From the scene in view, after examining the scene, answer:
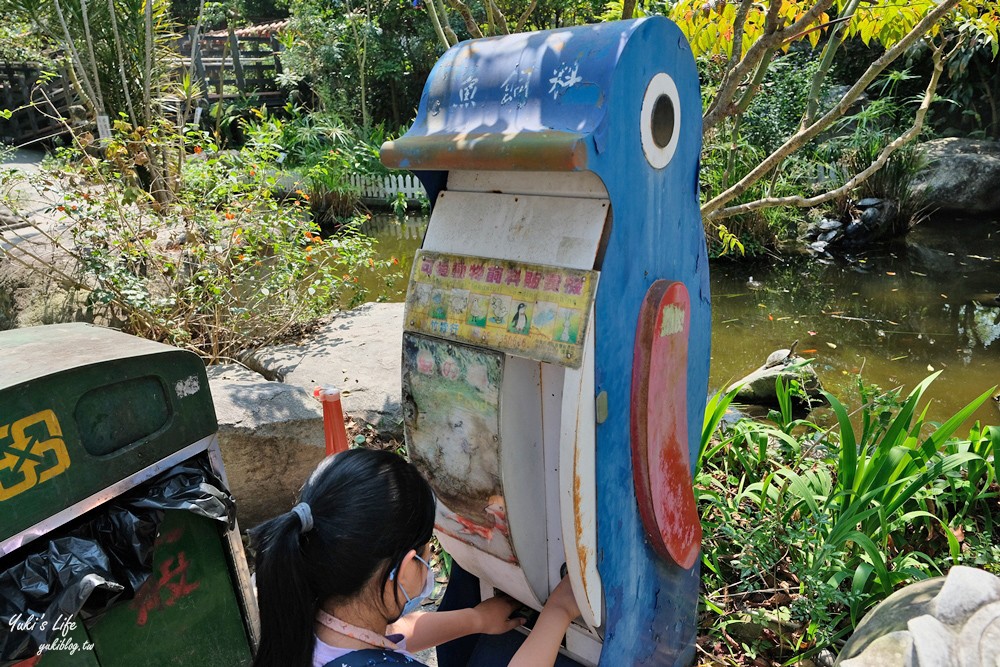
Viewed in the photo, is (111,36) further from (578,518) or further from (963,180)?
(963,180)

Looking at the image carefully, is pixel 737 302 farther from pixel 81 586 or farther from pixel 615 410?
pixel 81 586

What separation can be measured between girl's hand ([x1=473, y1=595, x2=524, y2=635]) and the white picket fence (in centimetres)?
964

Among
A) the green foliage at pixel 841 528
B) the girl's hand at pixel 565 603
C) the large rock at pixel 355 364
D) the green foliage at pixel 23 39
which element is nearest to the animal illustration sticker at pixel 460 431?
the girl's hand at pixel 565 603

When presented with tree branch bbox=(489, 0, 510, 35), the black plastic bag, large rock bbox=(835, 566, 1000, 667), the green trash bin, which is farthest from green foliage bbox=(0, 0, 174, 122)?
large rock bbox=(835, 566, 1000, 667)

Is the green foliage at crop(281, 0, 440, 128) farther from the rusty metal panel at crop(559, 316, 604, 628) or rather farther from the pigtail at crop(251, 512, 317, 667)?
the pigtail at crop(251, 512, 317, 667)

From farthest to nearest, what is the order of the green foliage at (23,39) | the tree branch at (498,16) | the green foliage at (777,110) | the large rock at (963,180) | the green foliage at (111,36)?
the large rock at (963,180) → the green foliage at (777,110) → the green foliage at (23,39) → the green foliage at (111,36) → the tree branch at (498,16)

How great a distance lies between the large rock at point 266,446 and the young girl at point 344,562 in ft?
6.40

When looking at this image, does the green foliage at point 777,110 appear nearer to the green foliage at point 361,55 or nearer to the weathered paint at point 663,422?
the green foliage at point 361,55

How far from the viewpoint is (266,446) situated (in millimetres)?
3145

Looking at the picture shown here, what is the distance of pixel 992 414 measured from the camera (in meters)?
4.43

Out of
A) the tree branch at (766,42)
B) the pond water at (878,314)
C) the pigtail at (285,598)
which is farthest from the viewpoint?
the pond water at (878,314)

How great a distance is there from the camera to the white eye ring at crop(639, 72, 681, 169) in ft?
4.88

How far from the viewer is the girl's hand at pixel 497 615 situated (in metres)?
1.74

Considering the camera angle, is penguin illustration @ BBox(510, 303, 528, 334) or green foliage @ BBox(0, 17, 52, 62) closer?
penguin illustration @ BBox(510, 303, 528, 334)
